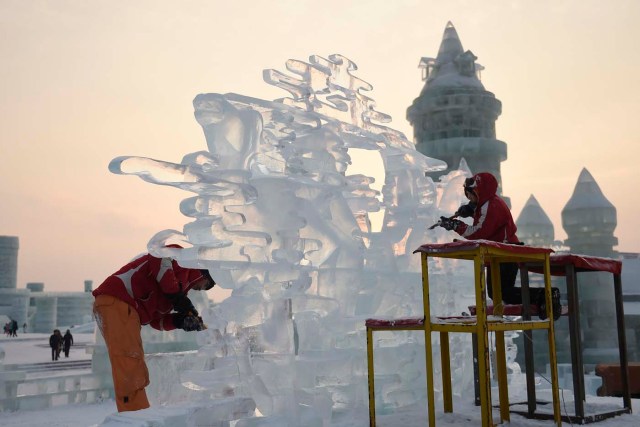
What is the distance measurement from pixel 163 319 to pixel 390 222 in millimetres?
2855

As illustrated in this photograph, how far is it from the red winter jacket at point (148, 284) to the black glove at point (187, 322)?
0.13 meters

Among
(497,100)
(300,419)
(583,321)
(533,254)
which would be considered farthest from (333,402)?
(497,100)

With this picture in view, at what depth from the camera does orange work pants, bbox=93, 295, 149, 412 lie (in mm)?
5402

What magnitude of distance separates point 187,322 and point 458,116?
22.4m

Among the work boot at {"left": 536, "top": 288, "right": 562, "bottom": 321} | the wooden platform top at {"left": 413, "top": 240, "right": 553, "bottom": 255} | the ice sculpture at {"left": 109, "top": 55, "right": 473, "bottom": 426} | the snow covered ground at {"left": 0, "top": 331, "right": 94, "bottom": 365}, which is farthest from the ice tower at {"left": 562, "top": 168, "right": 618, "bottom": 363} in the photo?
the wooden platform top at {"left": 413, "top": 240, "right": 553, "bottom": 255}

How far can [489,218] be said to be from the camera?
6117 millimetres

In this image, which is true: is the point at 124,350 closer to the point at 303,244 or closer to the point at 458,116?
the point at 303,244

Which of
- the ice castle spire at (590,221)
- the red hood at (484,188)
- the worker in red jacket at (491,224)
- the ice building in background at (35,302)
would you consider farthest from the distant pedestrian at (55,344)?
the ice castle spire at (590,221)

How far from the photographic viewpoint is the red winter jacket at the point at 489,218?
6090 mm

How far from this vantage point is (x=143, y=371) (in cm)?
554

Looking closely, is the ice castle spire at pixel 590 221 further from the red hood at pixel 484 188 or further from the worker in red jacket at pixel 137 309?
the worker in red jacket at pixel 137 309

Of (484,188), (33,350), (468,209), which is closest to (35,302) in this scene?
(33,350)

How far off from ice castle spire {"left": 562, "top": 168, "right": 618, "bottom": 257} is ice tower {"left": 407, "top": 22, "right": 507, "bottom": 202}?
4170mm

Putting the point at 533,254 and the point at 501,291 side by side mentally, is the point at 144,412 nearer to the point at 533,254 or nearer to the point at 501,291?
the point at 533,254
